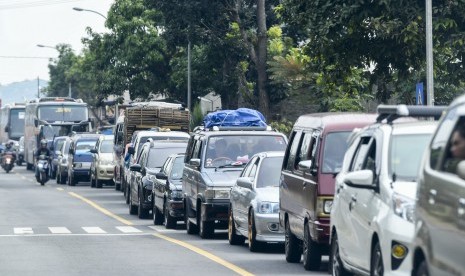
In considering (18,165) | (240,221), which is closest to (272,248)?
(240,221)

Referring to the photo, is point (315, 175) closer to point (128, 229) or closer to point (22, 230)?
point (128, 229)

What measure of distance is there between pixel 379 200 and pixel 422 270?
2564 millimetres

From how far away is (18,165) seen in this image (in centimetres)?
9275

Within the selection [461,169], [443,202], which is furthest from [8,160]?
[461,169]

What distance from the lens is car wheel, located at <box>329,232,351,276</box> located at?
46.3 ft

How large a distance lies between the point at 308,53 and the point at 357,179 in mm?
20658

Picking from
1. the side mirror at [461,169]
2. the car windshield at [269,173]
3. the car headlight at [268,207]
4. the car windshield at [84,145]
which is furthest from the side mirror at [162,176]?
the car windshield at [84,145]

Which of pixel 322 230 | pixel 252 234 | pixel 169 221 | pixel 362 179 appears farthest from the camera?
pixel 169 221

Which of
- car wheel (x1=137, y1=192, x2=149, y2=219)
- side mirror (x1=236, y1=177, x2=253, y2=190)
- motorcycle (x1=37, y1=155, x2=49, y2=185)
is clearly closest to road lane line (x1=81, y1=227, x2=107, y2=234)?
car wheel (x1=137, y1=192, x2=149, y2=219)

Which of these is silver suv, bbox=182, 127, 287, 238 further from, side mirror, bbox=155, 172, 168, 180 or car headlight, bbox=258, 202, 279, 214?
car headlight, bbox=258, 202, 279, 214

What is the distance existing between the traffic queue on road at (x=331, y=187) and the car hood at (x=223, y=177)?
0.07 ft

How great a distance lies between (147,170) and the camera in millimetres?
31031

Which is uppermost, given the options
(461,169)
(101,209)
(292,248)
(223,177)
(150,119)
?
(461,169)

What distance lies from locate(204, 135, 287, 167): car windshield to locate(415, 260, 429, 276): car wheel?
47.4ft
